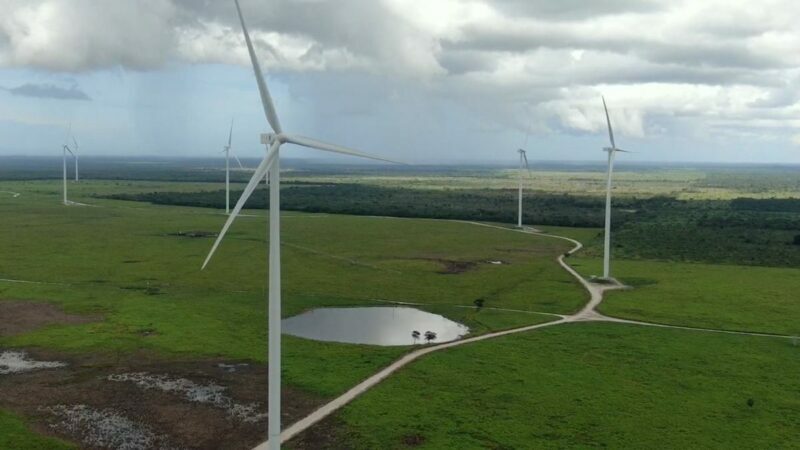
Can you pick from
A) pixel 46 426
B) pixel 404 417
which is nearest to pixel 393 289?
pixel 404 417

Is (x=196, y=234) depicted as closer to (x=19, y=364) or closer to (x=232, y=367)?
(x=19, y=364)

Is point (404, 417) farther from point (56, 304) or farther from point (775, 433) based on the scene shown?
point (56, 304)

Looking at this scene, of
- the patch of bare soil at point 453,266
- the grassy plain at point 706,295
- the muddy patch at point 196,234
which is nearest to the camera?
the grassy plain at point 706,295

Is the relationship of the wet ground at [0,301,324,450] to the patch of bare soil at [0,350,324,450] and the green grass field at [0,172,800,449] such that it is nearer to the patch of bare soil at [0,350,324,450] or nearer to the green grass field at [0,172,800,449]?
the patch of bare soil at [0,350,324,450]

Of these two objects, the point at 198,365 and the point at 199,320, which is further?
the point at 199,320

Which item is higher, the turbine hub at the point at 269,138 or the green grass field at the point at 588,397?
the turbine hub at the point at 269,138

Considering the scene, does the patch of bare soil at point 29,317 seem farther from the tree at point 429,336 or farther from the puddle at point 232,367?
the tree at point 429,336

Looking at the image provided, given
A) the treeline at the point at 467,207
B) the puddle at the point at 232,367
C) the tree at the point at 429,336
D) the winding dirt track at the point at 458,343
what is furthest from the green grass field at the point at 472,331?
the treeline at the point at 467,207
